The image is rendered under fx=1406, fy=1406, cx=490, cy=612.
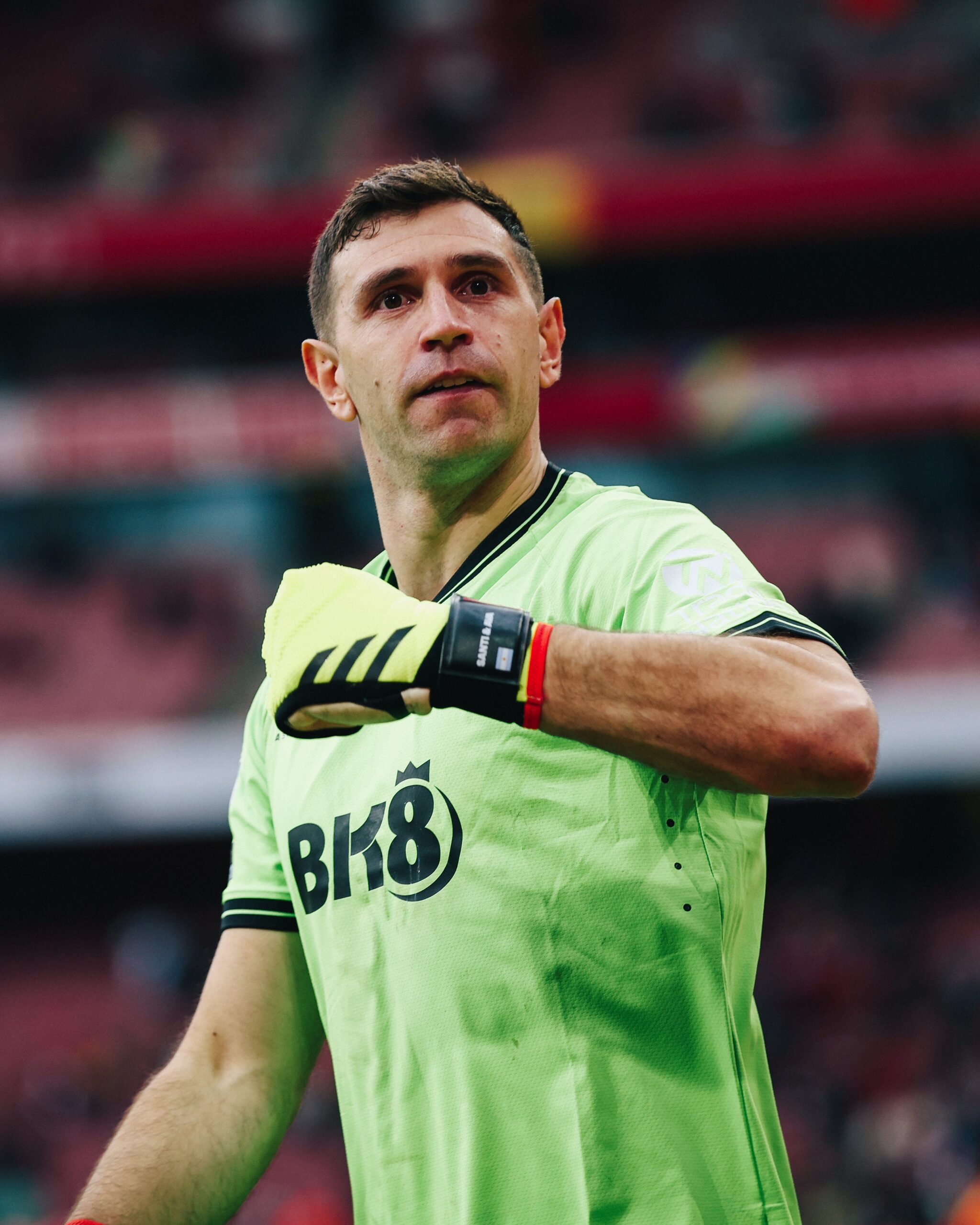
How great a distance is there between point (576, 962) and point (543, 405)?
1373 cm

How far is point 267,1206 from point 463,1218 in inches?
367

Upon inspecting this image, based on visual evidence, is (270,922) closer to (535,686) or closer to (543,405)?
(535,686)

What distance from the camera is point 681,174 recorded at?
15.7 m

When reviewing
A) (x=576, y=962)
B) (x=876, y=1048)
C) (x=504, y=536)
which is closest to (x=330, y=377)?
(x=504, y=536)

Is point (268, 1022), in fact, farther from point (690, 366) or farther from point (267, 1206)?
point (690, 366)

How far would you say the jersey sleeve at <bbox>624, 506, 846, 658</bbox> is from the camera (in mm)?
1864

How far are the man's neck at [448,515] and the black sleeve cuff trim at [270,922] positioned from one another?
63 centimetres

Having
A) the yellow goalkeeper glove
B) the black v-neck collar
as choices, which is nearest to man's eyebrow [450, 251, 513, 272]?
the black v-neck collar

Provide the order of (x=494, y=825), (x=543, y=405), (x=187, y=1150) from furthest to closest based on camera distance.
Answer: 1. (x=543, y=405)
2. (x=187, y=1150)
3. (x=494, y=825)

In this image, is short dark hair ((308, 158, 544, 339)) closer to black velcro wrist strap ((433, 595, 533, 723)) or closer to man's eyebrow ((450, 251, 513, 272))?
man's eyebrow ((450, 251, 513, 272))

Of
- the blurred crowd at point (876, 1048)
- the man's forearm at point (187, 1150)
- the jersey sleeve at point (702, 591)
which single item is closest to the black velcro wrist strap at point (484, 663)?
the jersey sleeve at point (702, 591)

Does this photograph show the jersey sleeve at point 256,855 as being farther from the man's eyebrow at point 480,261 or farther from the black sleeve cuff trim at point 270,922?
the man's eyebrow at point 480,261

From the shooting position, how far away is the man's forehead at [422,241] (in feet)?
8.18

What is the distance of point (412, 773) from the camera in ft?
7.18
